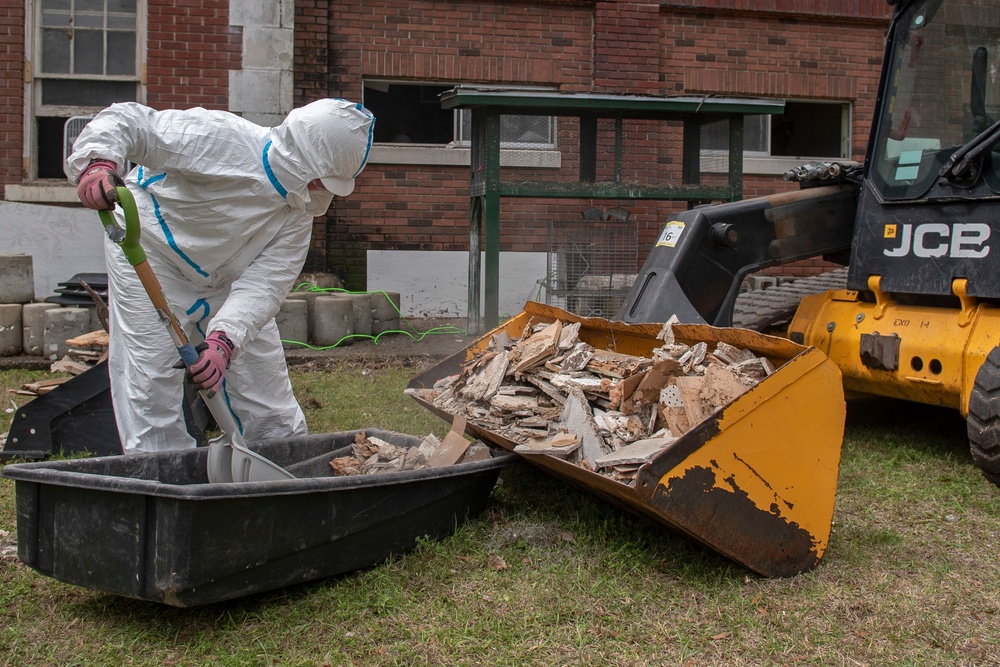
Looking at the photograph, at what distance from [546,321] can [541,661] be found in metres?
2.38

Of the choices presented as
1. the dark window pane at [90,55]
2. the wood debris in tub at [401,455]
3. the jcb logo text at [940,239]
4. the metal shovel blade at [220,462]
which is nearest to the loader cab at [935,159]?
the jcb logo text at [940,239]

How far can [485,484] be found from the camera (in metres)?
3.82

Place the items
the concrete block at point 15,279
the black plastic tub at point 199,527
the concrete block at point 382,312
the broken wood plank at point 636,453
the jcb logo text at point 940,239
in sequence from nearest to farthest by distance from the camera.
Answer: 1. the black plastic tub at point 199,527
2. the broken wood plank at point 636,453
3. the jcb logo text at point 940,239
4. the concrete block at point 15,279
5. the concrete block at point 382,312

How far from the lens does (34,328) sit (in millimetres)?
7418

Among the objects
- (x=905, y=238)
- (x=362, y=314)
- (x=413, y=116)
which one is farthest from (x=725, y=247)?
(x=413, y=116)

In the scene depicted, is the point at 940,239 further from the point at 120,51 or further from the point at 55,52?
the point at 55,52

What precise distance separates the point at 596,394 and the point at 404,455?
2.84 feet

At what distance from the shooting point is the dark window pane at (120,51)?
31.6 feet

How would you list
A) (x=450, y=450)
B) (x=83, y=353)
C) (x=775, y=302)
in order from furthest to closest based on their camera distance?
(x=83, y=353), (x=775, y=302), (x=450, y=450)

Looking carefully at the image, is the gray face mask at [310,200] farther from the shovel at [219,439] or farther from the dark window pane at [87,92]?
the dark window pane at [87,92]

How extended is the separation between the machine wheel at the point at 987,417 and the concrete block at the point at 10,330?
6.72 metres

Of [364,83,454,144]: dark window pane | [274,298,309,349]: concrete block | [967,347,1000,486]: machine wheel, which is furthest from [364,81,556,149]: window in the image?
[967,347,1000,486]: machine wheel

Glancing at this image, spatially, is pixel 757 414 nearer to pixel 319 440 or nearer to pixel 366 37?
pixel 319 440

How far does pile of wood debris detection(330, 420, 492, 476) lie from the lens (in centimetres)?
387
